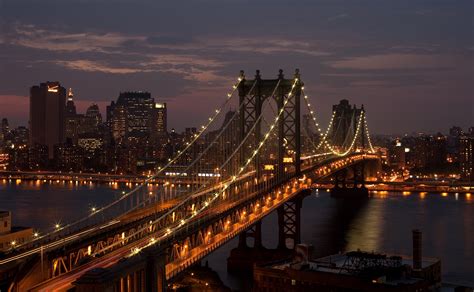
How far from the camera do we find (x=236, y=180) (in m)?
23.4

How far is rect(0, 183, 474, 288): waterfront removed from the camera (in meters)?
Answer: 24.8

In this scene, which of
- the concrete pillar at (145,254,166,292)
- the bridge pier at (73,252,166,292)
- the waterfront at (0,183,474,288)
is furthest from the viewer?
the waterfront at (0,183,474,288)

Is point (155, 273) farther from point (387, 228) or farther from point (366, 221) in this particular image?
point (366, 221)

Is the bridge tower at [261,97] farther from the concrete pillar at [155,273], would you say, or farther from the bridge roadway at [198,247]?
the concrete pillar at [155,273]

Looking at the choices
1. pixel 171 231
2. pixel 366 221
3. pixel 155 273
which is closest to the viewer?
pixel 155 273

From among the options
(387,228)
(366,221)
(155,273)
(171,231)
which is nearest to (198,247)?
(171,231)

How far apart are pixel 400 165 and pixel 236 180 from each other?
223 feet

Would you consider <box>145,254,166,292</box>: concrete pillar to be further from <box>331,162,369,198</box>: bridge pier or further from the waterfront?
<box>331,162,369,198</box>: bridge pier

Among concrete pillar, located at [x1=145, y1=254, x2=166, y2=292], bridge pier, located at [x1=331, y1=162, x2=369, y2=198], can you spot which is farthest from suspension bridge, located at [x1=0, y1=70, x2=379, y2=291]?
bridge pier, located at [x1=331, y1=162, x2=369, y2=198]

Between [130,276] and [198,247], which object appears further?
[198,247]

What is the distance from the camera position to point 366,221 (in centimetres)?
3428

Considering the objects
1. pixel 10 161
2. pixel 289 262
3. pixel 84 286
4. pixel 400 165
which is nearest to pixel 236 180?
pixel 289 262

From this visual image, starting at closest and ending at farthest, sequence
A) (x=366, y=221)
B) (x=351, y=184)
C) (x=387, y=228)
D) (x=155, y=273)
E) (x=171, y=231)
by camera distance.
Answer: (x=155, y=273)
(x=171, y=231)
(x=387, y=228)
(x=366, y=221)
(x=351, y=184)

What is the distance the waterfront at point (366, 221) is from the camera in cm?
2478
